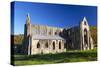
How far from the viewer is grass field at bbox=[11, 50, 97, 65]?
263 centimetres

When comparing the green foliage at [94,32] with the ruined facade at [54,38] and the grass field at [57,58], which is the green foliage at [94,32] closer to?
the ruined facade at [54,38]

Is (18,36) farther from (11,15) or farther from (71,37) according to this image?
(71,37)

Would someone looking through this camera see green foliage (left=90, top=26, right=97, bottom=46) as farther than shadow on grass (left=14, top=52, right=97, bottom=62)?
Yes

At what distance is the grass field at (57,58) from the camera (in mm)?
2627

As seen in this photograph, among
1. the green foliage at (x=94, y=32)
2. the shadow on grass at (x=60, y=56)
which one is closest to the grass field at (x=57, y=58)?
the shadow on grass at (x=60, y=56)

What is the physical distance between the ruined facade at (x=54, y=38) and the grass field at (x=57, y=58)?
56mm

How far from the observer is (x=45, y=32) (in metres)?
2.79

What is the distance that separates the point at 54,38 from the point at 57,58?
0.86 feet

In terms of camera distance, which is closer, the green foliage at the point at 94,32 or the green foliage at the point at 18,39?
the green foliage at the point at 18,39

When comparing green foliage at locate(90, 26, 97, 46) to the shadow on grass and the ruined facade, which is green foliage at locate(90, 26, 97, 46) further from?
the shadow on grass

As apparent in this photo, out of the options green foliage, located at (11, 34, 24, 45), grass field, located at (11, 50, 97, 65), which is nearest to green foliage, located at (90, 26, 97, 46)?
grass field, located at (11, 50, 97, 65)

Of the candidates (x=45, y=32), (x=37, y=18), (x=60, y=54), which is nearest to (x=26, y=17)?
(x=37, y=18)

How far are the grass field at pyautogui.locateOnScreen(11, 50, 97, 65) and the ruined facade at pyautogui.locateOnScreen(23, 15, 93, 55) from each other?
2.2 inches
